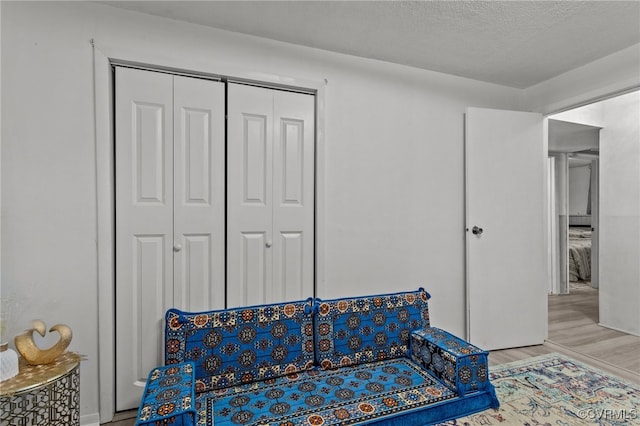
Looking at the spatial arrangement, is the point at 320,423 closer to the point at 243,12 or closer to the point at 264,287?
the point at 264,287

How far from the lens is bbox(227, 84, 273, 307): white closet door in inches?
90.2

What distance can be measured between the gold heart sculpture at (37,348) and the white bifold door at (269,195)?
90cm

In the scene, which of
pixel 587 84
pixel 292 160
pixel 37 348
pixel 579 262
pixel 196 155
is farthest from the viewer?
pixel 579 262

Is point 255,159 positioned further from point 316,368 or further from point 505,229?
point 505,229

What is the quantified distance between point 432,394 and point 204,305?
149cm

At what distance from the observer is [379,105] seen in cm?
273

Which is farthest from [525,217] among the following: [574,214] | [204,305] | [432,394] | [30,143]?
[574,214]

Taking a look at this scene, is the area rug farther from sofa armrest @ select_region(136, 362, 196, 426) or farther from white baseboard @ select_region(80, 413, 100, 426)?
white baseboard @ select_region(80, 413, 100, 426)

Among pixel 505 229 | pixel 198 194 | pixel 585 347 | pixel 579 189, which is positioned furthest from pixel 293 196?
pixel 579 189

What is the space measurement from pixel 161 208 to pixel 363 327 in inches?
60.2

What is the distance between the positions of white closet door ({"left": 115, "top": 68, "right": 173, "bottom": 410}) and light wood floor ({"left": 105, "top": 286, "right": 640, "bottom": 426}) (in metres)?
0.37

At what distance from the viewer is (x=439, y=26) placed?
224cm

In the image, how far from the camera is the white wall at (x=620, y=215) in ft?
11.8

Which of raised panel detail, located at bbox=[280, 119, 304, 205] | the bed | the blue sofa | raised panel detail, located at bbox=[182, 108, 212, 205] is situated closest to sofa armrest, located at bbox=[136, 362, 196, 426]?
the blue sofa
